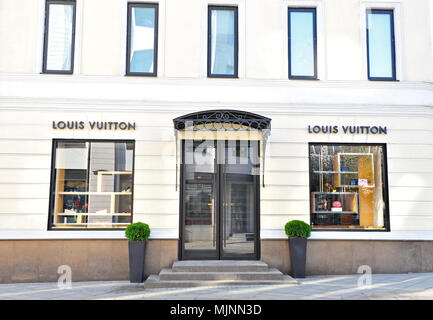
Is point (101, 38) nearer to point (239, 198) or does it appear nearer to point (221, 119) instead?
point (221, 119)

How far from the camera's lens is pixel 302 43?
954cm

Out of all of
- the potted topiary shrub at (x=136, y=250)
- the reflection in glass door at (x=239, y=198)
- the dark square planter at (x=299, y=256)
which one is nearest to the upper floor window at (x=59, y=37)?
the potted topiary shrub at (x=136, y=250)

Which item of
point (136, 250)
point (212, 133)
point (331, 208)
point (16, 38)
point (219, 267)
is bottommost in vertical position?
point (219, 267)

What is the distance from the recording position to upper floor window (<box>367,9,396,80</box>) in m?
9.55

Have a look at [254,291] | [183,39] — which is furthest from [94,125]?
[254,291]

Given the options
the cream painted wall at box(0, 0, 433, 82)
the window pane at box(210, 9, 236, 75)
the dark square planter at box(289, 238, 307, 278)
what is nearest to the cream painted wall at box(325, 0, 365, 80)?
the cream painted wall at box(0, 0, 433, 82)

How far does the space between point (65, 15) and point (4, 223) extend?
504 centimetres

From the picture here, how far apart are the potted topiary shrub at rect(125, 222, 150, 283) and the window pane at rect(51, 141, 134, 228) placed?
72 centimetres

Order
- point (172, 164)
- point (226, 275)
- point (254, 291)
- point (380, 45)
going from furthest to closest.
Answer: point (380, 45), point (172, 164), point (226, 275), point (254, 291)

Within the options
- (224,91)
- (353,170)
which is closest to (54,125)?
(224,91)

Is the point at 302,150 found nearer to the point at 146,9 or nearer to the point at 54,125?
the point at 146,9

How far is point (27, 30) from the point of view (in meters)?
9.00

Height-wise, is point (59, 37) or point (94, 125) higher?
point (59, 37)

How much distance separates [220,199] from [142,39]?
4.29 meters
